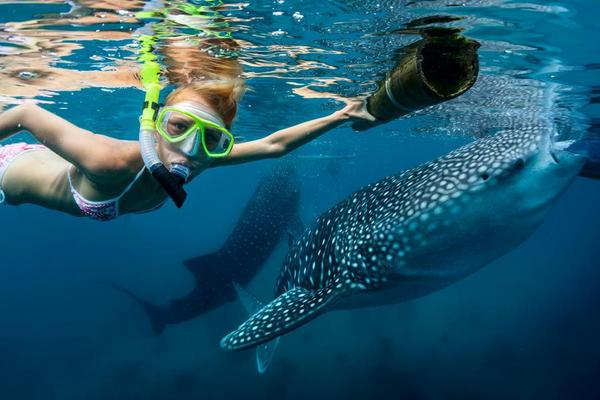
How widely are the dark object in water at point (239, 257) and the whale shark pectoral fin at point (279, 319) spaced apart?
5519 millimetres

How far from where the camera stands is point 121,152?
392 centimetres

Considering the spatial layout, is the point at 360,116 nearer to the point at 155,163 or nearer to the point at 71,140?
Answer: the point at 155,163

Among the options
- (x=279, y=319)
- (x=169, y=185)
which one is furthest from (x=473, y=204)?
(x=169, y=185)

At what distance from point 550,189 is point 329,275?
242cm

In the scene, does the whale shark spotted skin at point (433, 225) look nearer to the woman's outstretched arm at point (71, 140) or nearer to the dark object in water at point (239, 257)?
the woman's outstretched arm at point (71, 140)

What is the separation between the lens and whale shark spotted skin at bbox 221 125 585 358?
3.64 metres

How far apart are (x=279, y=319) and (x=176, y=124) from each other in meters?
2.13

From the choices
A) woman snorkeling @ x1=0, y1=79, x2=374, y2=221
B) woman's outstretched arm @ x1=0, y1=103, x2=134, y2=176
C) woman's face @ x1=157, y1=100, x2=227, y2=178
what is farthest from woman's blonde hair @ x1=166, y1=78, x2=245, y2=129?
woman's outstretched arm @ x1=0, y1=103, x2=134, y2=176

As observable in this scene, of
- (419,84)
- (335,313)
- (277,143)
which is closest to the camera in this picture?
(419,84)

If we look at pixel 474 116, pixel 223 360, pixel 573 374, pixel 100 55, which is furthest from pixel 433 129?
pixel 100 55

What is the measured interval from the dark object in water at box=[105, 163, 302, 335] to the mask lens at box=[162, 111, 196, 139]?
6386 mm

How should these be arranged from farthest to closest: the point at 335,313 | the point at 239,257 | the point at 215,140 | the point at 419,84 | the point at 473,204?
the point at 335,313 → the point at 239,257 → the point at 215,140 → the point at 473,204 → the point at 419,84

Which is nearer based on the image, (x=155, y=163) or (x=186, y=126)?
(x=155, y=163)

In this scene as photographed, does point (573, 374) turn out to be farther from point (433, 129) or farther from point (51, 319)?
point (51, 319)
